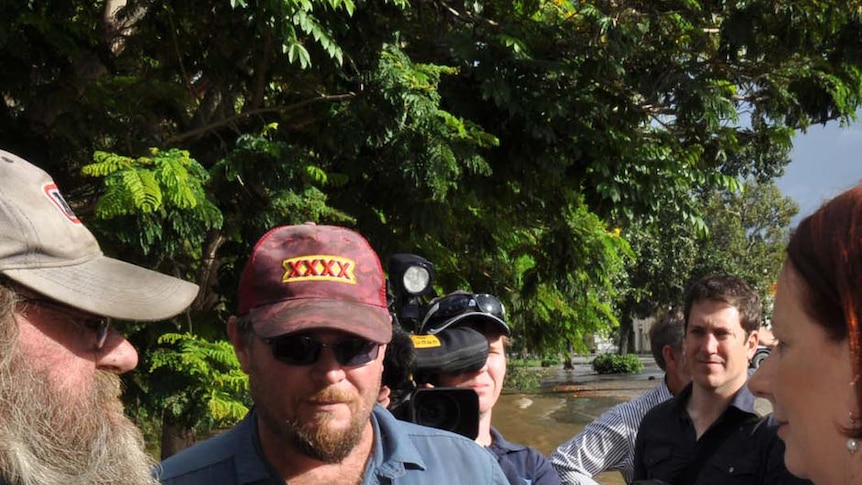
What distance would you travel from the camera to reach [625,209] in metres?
6.84

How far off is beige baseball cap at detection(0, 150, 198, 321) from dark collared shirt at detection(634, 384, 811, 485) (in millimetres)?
2323

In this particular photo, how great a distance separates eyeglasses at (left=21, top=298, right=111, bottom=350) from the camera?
1780 mm

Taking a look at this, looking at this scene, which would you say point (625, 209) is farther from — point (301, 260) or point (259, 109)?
point (301, 260)

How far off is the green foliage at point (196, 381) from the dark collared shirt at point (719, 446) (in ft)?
9.79

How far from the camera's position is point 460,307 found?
318 centimetres

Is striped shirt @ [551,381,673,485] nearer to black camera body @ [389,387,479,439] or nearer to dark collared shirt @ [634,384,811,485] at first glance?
dark collared shirt @ [634,384,811,485]

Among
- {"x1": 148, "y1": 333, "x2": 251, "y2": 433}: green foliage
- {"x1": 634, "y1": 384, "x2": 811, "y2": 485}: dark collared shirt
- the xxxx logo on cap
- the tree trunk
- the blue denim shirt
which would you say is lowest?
the tree trunk

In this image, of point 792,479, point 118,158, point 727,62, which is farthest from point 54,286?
point 727,62

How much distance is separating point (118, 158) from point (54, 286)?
12.5ft

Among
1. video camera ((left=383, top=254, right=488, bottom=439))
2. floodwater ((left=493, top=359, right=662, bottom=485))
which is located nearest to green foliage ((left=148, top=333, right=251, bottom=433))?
video camera ((left=383, top=254, right=488, bottom=439))

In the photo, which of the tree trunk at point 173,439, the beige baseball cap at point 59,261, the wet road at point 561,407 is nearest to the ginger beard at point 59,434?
the beige baseball cap at point 59,261

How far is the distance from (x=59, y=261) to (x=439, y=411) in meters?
1.42

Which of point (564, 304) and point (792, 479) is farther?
point (564, 304)

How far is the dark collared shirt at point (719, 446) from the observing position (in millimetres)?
3363
